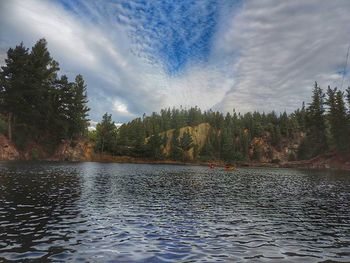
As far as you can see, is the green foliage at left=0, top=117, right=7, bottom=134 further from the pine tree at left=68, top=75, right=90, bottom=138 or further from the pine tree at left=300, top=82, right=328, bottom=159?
the pine tree at left=300, top=82, right=328, bottom=159

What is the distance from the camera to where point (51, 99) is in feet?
443

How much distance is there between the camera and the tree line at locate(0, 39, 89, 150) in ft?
382

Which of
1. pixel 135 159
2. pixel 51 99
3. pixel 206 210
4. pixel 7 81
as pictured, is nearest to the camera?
pixel 206 210

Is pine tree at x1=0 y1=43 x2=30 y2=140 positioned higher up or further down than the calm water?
higher up

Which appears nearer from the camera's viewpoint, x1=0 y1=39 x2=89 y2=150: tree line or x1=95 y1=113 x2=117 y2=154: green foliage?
x1=0 y1=39 x2=89 y2=150: tree line

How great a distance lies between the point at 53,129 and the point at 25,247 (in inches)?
5053

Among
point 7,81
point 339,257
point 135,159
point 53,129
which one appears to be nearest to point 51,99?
point 53,129

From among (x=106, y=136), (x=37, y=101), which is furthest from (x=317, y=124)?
(x=37, y=101)

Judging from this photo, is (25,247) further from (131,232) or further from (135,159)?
(135,159)

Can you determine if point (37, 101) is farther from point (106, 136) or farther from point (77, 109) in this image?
point (106, 136)

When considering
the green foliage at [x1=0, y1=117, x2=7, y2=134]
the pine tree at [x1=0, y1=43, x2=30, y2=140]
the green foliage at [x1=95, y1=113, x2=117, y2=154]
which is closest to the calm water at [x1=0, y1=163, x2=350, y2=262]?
the pine tree at [x1=0, y1=43, x2=30, y2=140]

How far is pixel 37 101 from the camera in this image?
4879 inches

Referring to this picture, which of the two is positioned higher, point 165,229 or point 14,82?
point 14,82

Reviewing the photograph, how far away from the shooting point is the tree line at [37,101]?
116m
